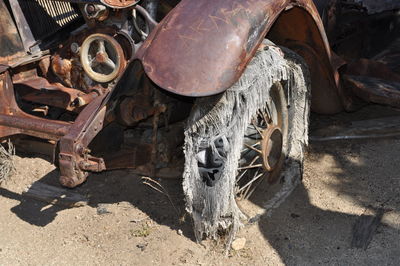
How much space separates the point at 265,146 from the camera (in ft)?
10.3

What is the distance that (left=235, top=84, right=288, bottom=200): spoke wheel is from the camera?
3146mm

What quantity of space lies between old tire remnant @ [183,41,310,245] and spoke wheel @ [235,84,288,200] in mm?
243

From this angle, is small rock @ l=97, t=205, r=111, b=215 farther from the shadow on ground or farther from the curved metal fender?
the curved metal fender

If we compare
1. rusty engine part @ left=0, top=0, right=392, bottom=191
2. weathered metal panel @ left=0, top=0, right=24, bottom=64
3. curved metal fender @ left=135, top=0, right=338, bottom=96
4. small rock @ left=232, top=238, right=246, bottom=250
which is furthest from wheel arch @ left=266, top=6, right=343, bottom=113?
weathered metal panel @ left=0, top=0, right=24, bottom=64

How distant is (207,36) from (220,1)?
228 millimetres

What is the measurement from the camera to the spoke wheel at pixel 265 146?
3.15 metres

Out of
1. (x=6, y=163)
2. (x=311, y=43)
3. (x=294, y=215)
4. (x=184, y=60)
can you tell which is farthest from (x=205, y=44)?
(x=6, y=163)

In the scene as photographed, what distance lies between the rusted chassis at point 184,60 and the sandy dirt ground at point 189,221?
53 centimetres

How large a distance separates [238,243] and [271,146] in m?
0.67

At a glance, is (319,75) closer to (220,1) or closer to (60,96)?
(220,1)

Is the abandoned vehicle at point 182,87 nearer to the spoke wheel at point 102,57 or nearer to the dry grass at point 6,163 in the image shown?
the spoke wheel at point 102,57

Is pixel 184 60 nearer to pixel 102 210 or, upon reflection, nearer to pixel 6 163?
pixel 102 210

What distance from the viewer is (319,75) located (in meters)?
3.53

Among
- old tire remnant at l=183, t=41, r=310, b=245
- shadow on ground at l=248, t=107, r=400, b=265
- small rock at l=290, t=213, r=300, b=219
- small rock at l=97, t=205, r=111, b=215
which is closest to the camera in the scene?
old tire remnant at l=183, t=41, r=310, b=245
